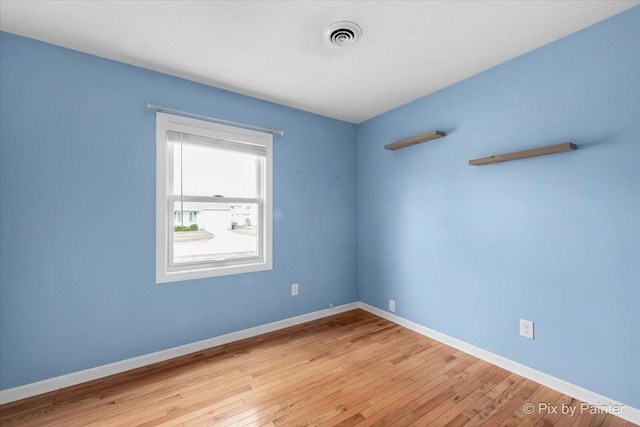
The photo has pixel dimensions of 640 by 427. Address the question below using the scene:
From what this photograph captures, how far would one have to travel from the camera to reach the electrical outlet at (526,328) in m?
2.07

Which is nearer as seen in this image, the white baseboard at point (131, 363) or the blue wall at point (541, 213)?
the blue wall at point (541, 213)

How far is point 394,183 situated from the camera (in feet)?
10.6

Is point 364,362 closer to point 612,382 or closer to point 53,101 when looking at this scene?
point 612,382

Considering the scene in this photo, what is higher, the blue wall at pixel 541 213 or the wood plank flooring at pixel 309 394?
the blue wall at pixel 541 213

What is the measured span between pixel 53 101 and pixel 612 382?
13.9 ft

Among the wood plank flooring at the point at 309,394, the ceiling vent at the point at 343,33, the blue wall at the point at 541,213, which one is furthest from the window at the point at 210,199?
the blue wall at the point at 541,213

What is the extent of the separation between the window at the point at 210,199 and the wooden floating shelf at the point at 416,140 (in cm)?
137

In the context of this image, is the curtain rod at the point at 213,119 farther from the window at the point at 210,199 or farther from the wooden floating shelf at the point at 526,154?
the wooden floating shelf at the point at 526,154

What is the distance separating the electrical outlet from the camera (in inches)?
81.7

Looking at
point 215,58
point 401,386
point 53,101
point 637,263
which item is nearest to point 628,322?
point 637,263

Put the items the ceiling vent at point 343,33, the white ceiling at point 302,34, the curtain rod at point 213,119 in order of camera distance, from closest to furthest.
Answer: the white ceiling at point 302,34
the ceiling vent at point 343,33
the curtain rod at point 213,119

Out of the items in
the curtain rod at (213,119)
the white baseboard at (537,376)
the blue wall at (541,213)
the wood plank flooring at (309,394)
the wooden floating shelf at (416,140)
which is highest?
the curtain rod at (213,119)

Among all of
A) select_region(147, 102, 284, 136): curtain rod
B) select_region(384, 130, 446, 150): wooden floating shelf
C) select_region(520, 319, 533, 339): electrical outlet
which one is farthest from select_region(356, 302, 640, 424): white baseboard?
select_region(147, 102, 284, 136): curtain rod

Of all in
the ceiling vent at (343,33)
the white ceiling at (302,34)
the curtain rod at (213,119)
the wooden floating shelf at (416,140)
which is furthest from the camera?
the wooden floating shelf at (416,140)
